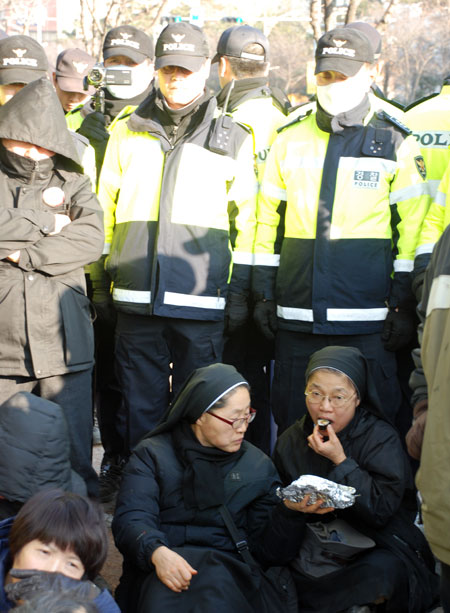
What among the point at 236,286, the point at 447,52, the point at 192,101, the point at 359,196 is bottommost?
the point at 236,286

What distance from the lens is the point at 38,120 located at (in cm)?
445

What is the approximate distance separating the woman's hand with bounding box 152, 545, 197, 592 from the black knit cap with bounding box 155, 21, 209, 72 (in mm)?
2850

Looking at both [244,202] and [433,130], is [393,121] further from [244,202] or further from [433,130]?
[244,202]

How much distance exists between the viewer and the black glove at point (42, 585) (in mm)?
2754

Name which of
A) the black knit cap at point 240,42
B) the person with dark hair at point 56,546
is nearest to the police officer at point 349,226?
the black knit cap at point 240,42

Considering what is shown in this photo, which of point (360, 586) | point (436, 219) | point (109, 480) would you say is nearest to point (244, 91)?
point (436, 219)

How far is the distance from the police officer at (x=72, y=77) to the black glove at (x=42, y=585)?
4472 mm

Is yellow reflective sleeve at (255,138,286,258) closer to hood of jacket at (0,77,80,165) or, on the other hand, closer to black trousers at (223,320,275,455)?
black trousers at (223,320,275,455)

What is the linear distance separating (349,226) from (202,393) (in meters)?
1.47

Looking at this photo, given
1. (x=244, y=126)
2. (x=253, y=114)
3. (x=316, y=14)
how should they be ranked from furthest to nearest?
Answer: (x=316, y=14) < (x=253, y=114) < (x=244, y=126)

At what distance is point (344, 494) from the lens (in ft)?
11.6

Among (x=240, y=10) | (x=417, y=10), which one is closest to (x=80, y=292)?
(x=417, y=10)

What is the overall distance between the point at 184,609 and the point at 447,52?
118 feet

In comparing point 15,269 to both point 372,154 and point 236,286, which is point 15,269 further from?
point 372,154
